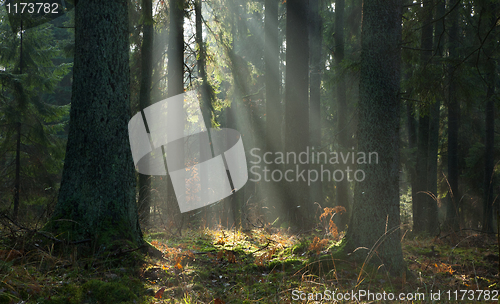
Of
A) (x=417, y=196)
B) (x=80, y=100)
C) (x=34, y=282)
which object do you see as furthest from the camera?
(x=417, y=196)

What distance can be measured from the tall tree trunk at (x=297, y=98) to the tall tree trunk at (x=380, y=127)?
284 cm

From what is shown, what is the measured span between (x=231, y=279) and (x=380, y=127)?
3.25 m

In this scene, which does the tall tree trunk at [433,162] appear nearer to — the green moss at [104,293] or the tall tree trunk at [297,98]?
the tall tree trunk at [297,98]

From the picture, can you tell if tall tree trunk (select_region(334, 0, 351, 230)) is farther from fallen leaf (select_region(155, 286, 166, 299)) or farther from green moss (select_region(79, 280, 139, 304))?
green moss (select_region(79, 280, 139, 304))

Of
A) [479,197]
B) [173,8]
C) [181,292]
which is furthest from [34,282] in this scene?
[479,197]

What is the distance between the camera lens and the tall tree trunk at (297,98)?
7723 millimetres

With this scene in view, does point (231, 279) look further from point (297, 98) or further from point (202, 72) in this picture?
point (202, 72)

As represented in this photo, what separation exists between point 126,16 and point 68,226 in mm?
3252

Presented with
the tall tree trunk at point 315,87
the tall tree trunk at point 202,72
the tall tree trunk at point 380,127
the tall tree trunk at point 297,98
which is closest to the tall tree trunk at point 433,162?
the tall tree trunk at point 315,87

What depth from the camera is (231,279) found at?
443 centimetres

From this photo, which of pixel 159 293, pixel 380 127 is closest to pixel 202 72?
pixel 380 127

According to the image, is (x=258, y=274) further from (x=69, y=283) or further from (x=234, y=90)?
(x=234, y=90)

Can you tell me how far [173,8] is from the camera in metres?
8.81

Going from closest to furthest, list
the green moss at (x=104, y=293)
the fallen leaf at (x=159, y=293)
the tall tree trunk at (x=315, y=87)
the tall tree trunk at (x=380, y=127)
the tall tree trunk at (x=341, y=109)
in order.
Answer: the green moss at (x=104, y=293), the fallen leaf at (x=159, y=293), the tall tree trunk at (x=380, y=127), the tall tree trunk at (x=341, y=109), the tall tree trunk at (x=315, y=87)
